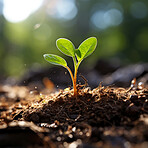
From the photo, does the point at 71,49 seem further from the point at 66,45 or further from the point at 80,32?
the point at 80,32

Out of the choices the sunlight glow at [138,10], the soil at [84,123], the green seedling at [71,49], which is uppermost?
the sunlight glow at [138,10]

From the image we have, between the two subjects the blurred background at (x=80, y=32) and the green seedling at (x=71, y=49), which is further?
the blurred background at (x=80, y=32)

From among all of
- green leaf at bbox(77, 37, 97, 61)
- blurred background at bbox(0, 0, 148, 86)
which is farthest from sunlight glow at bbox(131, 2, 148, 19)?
green leaf at bbox(77, 37, 97, 61)

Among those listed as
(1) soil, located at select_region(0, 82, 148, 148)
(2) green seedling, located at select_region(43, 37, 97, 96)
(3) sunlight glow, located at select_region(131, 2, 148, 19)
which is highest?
(3) sunlight glow, located at select_region(131, 2, 148, 19)

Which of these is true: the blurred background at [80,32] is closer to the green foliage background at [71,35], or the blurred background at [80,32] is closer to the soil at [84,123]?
the green foliage background at [71,35]

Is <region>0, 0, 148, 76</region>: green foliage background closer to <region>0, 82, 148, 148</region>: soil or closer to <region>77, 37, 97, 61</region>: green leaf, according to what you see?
<region>77, 37, 97, 61</region>: green leaf

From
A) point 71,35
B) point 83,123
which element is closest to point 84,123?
point 83,123

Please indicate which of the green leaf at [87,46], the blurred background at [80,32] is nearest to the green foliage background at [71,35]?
the blurred background at [80,32]
